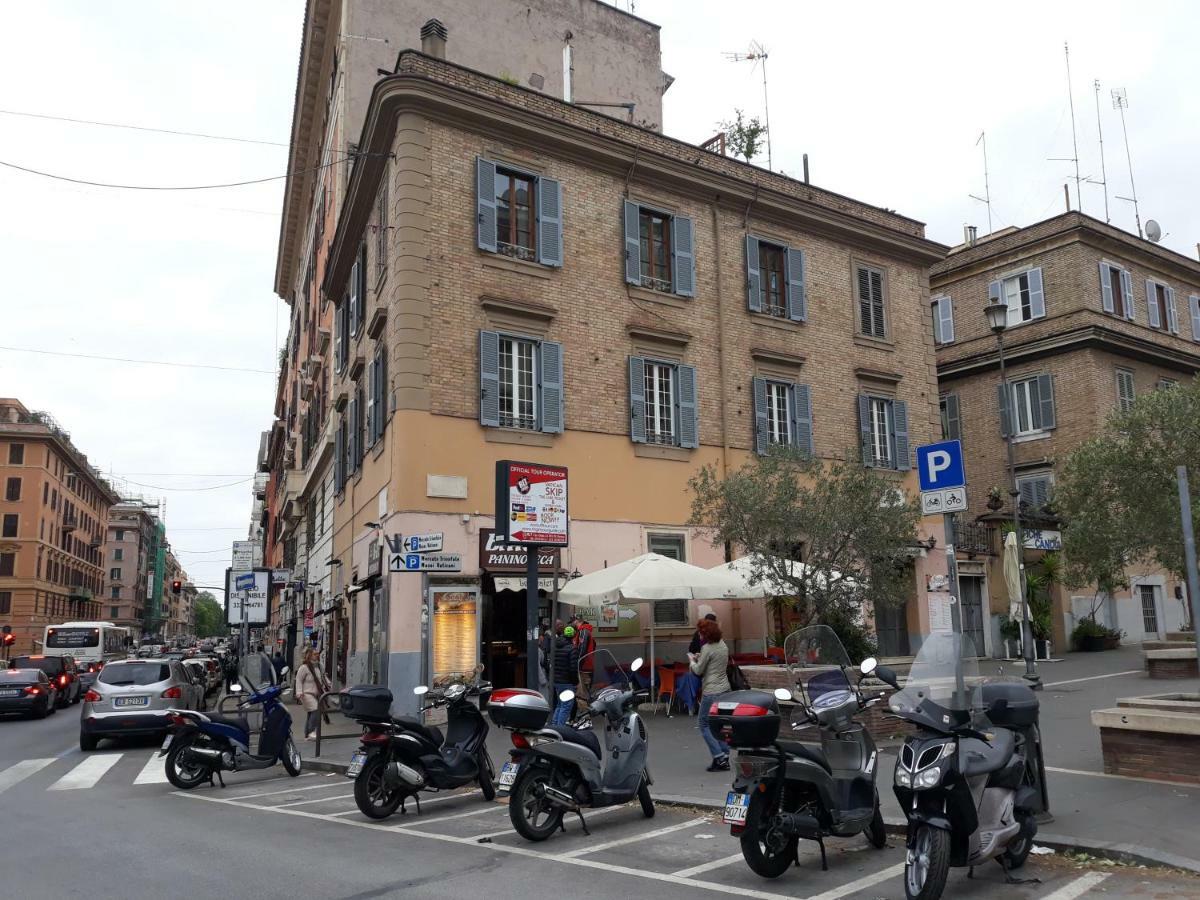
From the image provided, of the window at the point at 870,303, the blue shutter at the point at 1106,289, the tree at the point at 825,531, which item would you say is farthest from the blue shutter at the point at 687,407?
the blue shutter at the point at 1106,289

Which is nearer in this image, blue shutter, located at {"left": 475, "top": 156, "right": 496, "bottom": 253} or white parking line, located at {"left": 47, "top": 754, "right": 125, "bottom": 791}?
white parking line, located at {"left": 47, "top": 754, "right": 125, "bottom": 791}

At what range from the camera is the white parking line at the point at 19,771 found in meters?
12.7

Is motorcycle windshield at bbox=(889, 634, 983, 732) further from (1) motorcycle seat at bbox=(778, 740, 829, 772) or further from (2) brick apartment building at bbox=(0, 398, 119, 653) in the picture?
(2) brick apartment building at bbox=(0, 398, 119, 653)

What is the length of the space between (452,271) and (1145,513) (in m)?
11.9

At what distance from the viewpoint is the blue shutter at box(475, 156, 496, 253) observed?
62.2 feet

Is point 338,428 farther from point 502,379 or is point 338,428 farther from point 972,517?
point 972,517

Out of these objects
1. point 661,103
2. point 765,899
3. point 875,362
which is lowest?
point 765,899

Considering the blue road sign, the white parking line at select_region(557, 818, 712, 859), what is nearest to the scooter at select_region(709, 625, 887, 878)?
the white parking line at select_region(557, 818, 712, 859)

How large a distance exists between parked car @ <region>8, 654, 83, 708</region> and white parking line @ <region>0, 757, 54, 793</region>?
51.1ft

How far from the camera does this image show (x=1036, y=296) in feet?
107

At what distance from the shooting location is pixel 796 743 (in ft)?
22.0

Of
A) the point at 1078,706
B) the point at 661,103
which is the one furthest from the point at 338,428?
the point at 1078,706

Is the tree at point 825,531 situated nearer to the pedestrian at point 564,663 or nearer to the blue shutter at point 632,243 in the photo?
the pedestrian at point 564,663

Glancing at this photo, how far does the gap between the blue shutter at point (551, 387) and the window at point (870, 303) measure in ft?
29.5
